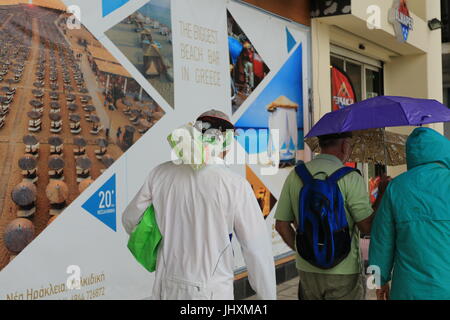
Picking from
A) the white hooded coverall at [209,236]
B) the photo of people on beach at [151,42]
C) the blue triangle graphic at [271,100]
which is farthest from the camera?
the blue triangle graphic at [271,100]

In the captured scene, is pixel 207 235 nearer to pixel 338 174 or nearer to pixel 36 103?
pixel 338 174

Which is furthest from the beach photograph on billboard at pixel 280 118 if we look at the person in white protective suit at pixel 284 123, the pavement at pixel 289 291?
the pavement at pixel 289 291

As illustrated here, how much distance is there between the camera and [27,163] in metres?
4.09

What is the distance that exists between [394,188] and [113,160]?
2.74 m

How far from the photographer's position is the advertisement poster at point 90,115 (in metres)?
4.03

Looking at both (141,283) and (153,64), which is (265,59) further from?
(141,283)

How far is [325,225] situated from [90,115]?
→ 2.34m

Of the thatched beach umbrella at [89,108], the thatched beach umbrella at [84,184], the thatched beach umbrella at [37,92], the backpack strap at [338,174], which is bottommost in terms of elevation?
the thatched beach umbrella at [84,184]

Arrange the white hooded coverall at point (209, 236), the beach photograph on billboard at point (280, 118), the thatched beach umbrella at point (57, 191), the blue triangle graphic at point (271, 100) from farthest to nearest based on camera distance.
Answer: the beach photograph on billboard at point (280, 118) → the blue triangle graphic at point (271, 100) → the thatched beach umbrella at point (57, 191) → the white hooded coverall at point (209, 236)

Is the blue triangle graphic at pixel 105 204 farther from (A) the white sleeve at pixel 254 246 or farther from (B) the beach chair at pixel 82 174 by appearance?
(A) the white sleeve at pixel 254 246

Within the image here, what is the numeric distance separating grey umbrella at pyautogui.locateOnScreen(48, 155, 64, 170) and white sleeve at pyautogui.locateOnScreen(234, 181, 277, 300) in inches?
85.9

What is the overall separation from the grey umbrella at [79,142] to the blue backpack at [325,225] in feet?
6.77

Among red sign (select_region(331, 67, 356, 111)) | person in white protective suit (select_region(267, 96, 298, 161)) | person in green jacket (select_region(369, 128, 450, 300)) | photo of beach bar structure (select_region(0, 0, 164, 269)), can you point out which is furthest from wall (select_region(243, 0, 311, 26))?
person in green jacket (select_region(369, 128, 450, 300))

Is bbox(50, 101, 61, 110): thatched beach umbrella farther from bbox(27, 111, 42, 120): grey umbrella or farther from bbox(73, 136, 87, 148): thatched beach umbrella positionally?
bbox(73, 136, 87, 148): thatched beach umbrella
